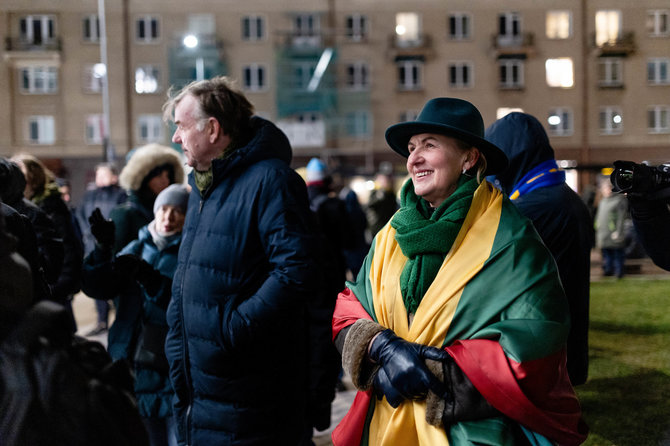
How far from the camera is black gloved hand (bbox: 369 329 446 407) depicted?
2.05 meters

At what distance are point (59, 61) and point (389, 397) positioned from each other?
35.9 metres

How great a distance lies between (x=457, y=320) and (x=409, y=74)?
34199 millimetres

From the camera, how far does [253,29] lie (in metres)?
35.0

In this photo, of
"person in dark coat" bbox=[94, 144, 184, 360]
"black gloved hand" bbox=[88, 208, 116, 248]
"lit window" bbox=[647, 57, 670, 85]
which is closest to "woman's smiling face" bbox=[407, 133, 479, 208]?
"black gloved hand" bbox=[88, 208, 116, 248]

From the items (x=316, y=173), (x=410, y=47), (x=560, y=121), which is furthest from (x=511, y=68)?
(x=316, y=173)

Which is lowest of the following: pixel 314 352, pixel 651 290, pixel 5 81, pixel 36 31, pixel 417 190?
pixel 651 290

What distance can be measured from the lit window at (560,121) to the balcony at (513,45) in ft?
11.2

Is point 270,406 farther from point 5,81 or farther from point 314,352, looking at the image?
point 5,81

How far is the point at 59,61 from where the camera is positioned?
111 feet

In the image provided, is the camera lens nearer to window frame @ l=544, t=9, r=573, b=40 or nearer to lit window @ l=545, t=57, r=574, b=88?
lit window @ l=545, t=57, r=574, b=88

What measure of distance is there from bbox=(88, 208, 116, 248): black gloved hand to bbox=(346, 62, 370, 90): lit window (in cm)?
3204

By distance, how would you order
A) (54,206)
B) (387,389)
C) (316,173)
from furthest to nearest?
(316,173)
(54,206)
(387,389)

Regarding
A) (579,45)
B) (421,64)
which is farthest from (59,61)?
(579,45)

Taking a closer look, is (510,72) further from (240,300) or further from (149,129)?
(240,300)
